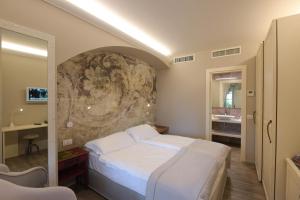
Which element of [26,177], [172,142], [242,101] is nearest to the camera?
[26,177]

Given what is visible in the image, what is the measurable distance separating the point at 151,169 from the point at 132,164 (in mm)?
278

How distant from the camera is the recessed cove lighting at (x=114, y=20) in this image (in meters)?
2.12

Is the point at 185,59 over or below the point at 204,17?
below

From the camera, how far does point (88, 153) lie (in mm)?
2430

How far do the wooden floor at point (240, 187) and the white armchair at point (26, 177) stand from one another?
0.87 metres

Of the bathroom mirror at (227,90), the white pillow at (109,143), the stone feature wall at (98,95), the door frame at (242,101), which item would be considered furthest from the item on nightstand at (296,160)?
the bathroom mirror at (227,90)

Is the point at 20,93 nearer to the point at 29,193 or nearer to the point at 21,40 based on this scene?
the point at 21,40

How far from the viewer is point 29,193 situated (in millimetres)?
903

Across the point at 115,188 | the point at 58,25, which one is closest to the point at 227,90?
the point at 115,188

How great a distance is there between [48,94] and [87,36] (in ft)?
3.32

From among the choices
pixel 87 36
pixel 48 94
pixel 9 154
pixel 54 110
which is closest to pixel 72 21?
pixel 87 36

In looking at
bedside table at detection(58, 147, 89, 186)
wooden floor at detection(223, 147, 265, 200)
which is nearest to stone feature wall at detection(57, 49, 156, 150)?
bedside table at detection(58, 147, 89, 186)

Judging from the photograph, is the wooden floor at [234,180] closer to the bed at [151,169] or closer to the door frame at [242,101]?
the bed at [151,169]

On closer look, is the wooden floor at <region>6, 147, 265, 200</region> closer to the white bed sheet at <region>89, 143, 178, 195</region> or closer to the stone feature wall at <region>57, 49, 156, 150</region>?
the white bed sheet at <region>89, 143, 178, 195</region>
